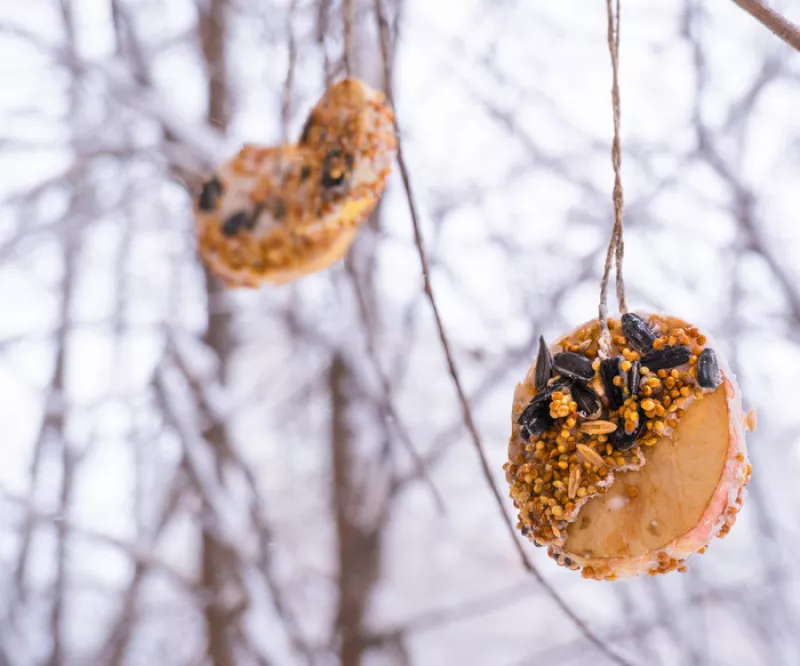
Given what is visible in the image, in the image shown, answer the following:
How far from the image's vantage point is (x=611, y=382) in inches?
15.4

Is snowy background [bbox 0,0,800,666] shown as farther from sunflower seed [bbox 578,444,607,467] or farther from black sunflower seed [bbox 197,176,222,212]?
sunflower seed [bbox 578,444,607,467]

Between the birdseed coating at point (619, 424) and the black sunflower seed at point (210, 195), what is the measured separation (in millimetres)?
321

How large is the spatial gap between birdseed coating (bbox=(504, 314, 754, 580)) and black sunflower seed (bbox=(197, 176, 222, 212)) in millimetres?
321

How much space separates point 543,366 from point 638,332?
0.06 metres

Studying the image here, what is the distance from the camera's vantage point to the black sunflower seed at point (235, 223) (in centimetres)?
57

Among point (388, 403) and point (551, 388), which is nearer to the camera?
point (551, 388)

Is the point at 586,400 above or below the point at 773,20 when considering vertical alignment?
below

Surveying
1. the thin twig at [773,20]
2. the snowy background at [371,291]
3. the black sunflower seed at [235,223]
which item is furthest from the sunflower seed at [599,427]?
the snowy background at [371,291]

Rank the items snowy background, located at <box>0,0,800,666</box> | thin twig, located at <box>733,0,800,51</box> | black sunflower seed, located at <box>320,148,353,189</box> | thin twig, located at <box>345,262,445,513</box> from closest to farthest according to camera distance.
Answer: thin twig, located at <box>733,0,800,51</box>
black sunflower seed, located at <box>320,148,353,189</box>
thin twig, located at <box>345,262,445,513</box>
snowy background, located at <box>0,0,800,666</box>

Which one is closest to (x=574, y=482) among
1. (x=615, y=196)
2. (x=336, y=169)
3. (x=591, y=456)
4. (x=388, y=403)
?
(x=591, y=456)

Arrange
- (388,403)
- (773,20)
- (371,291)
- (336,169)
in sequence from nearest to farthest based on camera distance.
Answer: (773,20), (336,169), (388,403), (371,291)

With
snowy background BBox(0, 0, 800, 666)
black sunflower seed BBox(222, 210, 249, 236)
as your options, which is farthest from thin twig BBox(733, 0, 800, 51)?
snowy background BBox(0, 0, 800, 666)

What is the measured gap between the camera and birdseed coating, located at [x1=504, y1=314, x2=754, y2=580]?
39cm

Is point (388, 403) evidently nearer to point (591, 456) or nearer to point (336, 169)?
point (336, 169)
